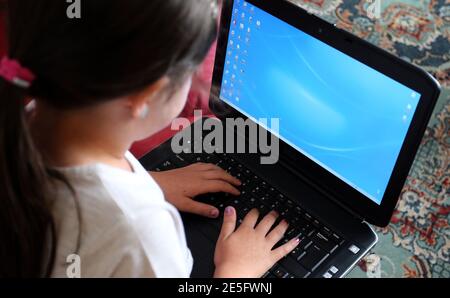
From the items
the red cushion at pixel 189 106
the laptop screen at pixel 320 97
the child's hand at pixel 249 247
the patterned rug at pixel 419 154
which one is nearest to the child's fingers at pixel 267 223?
the child's hand at pixel 249 247

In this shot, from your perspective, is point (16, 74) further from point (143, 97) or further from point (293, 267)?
point (293, 267)

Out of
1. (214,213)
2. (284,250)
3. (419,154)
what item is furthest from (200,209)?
(419,154)

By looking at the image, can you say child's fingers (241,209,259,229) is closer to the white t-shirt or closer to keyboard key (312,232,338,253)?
keyboard key (312,232,338,253)

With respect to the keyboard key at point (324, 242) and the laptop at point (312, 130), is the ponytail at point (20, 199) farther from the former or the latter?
the keyboard key at point (324, 242)

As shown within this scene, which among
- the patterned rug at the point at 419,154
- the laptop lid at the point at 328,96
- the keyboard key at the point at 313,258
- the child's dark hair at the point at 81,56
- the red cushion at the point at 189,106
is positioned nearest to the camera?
the child's dark hair at the point at 81,56

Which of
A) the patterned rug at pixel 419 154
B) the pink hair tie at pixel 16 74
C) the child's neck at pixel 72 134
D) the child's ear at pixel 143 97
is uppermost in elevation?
the pink hair tie at pixel 16 74

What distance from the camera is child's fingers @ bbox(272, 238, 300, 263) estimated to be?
77 centimetres

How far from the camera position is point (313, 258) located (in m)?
0.77

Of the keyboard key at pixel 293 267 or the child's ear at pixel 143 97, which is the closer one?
the child's ear at pixel 143 97

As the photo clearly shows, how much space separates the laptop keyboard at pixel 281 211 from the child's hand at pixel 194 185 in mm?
15

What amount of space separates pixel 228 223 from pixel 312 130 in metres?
0.18

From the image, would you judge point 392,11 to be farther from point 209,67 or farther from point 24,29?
point 24,29

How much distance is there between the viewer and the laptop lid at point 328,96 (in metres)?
0.66

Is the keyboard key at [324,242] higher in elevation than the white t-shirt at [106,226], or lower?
lower
